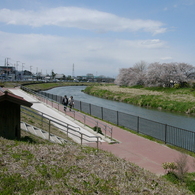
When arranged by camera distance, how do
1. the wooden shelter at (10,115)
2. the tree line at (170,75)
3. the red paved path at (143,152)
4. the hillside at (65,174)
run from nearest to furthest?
the hillside at (65,174)
the wooden shelter at (10,115)
the red paved path at (143,152)
the tree line at (170,75)

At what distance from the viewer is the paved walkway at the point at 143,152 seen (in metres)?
9.47

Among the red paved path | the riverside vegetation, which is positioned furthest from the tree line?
the riverside vegetation

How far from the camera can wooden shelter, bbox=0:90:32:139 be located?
8332 mm

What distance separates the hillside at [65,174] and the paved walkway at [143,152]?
97.6 inches

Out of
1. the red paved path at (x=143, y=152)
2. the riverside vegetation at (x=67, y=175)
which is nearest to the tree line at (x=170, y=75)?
the red paved path at (x=143, y=152)

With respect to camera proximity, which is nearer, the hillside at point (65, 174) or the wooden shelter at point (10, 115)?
the hillside at point (65, 174)

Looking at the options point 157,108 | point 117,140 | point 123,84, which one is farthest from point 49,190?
point 123,84

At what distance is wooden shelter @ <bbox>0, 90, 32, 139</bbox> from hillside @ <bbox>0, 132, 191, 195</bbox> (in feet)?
3.11

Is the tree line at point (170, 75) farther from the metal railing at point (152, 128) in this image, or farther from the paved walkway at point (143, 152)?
the paved walkway at point (143, 152)

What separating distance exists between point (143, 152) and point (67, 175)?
19.6 ft

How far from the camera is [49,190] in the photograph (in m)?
4.92

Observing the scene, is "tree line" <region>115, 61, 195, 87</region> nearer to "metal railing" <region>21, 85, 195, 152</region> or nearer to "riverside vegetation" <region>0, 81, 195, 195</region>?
"metal railing" <region>21, 85, 195, 152</region>

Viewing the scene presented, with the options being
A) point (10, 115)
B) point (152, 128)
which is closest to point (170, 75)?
point (152, 128)

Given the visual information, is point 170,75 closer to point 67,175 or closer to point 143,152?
point 143,152
